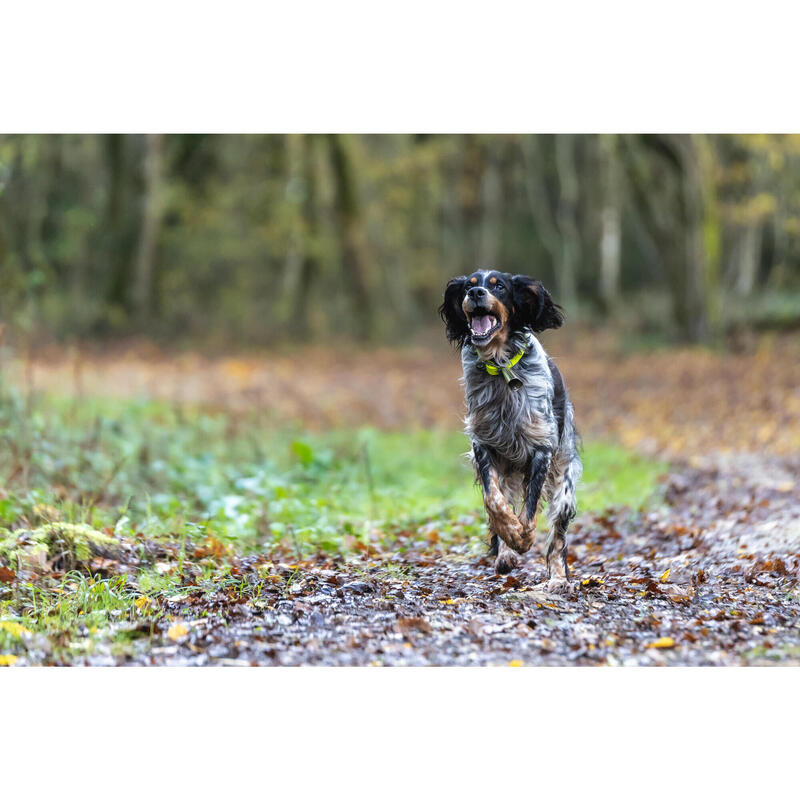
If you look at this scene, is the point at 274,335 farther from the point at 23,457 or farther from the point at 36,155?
the point at 23,457

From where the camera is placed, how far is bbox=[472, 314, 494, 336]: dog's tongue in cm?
642

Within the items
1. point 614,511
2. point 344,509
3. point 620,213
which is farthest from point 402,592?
point 620,213

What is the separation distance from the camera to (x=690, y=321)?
61.5ft

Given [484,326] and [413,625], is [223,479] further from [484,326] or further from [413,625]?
[413,625]

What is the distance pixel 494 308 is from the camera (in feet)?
21.0

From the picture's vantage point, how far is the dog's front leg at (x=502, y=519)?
6.32m

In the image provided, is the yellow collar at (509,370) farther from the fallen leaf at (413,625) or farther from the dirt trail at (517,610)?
the fallen leaf at (413,625)

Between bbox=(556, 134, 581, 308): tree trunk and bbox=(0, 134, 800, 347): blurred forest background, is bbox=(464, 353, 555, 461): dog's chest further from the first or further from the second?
bbox=(556, 134, 581, 308): tree trunk

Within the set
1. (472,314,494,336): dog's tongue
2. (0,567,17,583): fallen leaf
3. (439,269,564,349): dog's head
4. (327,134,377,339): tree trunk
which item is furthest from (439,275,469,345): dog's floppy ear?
(327,134,377,339): tree trunk

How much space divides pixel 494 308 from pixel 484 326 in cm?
13

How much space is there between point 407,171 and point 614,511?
18.2 m

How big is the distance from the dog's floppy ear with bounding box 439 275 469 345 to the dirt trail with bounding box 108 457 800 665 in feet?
5.42

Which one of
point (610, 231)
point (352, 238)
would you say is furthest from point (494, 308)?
point (610, 231)

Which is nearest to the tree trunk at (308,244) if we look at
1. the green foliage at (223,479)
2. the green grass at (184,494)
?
the green foliage at (223,479)
